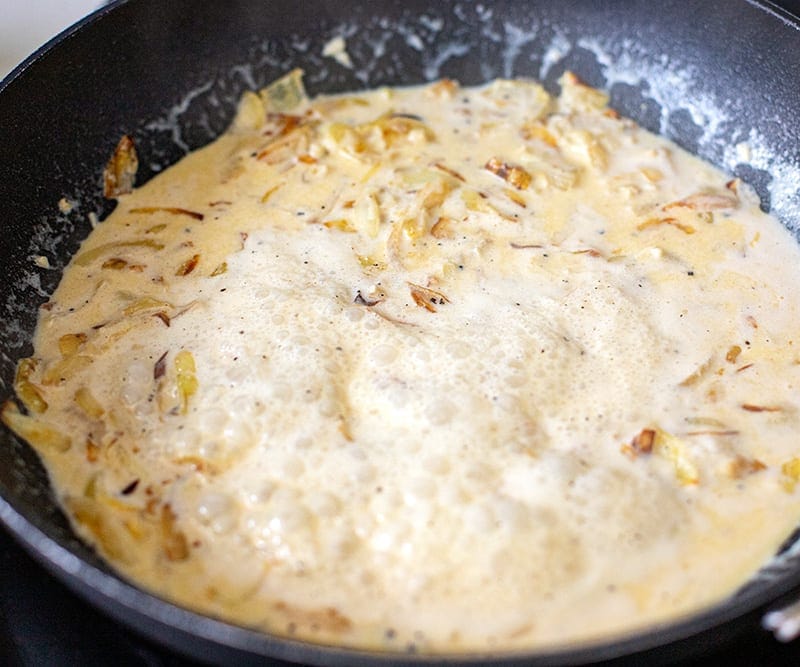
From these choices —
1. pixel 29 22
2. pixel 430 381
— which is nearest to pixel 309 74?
pixel 29 22

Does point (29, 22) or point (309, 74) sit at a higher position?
point (29, 22)

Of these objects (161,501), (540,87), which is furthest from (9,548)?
(540,87)

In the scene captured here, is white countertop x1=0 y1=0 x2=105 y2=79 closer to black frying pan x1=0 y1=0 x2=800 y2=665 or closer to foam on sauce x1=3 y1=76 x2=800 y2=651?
black frying pan x1=0 y1=0 x2=800 y2=665

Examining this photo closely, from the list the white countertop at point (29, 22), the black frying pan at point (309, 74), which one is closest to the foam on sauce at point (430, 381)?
the black frying pan at point (309, 74)

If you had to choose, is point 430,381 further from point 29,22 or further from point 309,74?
point 29,22

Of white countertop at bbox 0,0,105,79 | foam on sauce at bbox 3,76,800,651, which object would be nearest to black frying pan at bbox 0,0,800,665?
foam on sauce at bbox 3,76,800,651
